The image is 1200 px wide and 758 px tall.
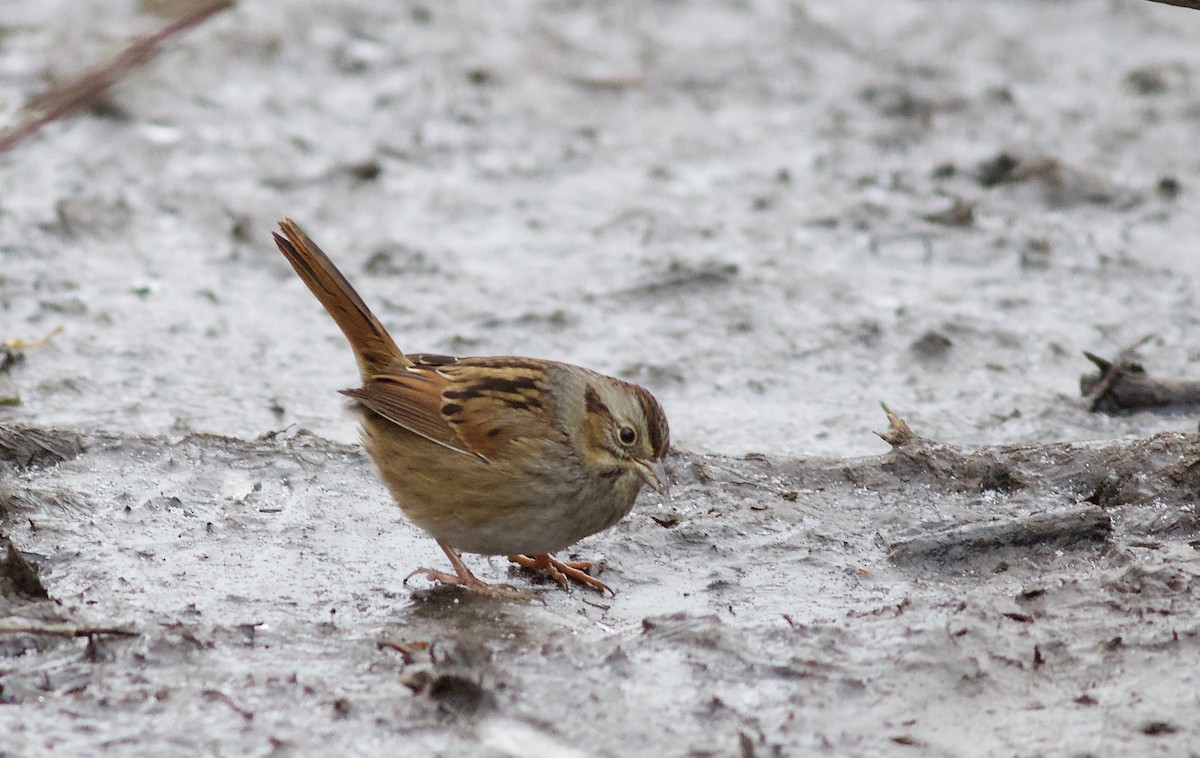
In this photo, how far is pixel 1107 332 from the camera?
7.17 meters

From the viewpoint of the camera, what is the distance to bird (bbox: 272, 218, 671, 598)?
4738 mm

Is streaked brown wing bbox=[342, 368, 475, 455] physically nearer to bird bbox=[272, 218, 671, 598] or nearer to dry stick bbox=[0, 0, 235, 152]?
bird bbox=[272, 218, 671, 598]

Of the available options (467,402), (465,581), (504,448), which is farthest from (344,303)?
(465,581)

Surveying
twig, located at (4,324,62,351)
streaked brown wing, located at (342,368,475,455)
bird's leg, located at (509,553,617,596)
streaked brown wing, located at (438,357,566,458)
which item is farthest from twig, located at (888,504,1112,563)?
A: twig, located at (4,324,62,351)

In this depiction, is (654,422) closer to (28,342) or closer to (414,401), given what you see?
(414,401)

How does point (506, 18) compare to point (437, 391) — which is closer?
point (437, 391)

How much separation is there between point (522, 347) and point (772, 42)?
5.13 meters

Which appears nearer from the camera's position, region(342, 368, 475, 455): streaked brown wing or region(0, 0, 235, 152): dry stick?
region(0, 0, 235, 152): dry stick

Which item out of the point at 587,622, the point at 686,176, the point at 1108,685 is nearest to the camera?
the point at 1108,685

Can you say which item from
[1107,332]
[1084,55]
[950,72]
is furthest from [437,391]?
[1084,55]

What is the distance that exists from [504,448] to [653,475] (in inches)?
19.9

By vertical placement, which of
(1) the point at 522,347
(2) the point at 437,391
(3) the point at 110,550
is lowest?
(1) the point at 522,347

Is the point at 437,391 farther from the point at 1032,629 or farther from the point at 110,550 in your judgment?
the point at 1032,629

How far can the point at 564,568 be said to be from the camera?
16.0 feet
